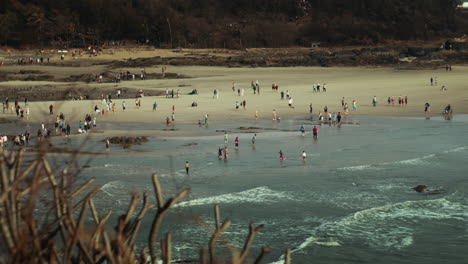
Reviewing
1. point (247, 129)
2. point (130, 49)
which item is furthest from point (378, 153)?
point (130, 49)

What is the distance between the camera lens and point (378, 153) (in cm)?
3469

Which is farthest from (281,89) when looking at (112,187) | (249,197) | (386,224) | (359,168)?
(386,224)

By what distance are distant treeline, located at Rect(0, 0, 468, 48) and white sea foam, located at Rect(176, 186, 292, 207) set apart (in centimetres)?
8567

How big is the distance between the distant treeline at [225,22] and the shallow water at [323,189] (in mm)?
72182

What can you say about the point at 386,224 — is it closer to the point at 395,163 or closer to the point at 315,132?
the point at 395,163

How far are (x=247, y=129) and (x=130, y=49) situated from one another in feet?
213

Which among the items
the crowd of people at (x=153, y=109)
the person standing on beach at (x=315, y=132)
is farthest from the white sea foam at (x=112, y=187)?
the person standing on beach at (x=315, y=132)

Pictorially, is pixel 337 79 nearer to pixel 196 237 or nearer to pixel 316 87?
pixel 316 87

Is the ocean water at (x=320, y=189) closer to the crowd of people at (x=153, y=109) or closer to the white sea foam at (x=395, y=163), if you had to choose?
the white sea foam at (x=395, y=163)

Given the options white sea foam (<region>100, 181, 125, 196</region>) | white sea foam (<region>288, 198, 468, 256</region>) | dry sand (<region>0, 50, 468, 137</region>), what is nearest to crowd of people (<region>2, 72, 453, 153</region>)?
dry sand (<region>0, 50, 468, 137</region>)

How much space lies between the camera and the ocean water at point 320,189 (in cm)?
1998

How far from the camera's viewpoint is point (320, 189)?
26.8 m

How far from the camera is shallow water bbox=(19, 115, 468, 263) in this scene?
20016mm

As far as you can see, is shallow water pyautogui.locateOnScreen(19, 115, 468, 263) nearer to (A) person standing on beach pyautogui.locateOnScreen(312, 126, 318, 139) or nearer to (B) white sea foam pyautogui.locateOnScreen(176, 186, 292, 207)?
(B) white sea foam pyautogui.locateOnScreen(176, 186, 292, 207)
